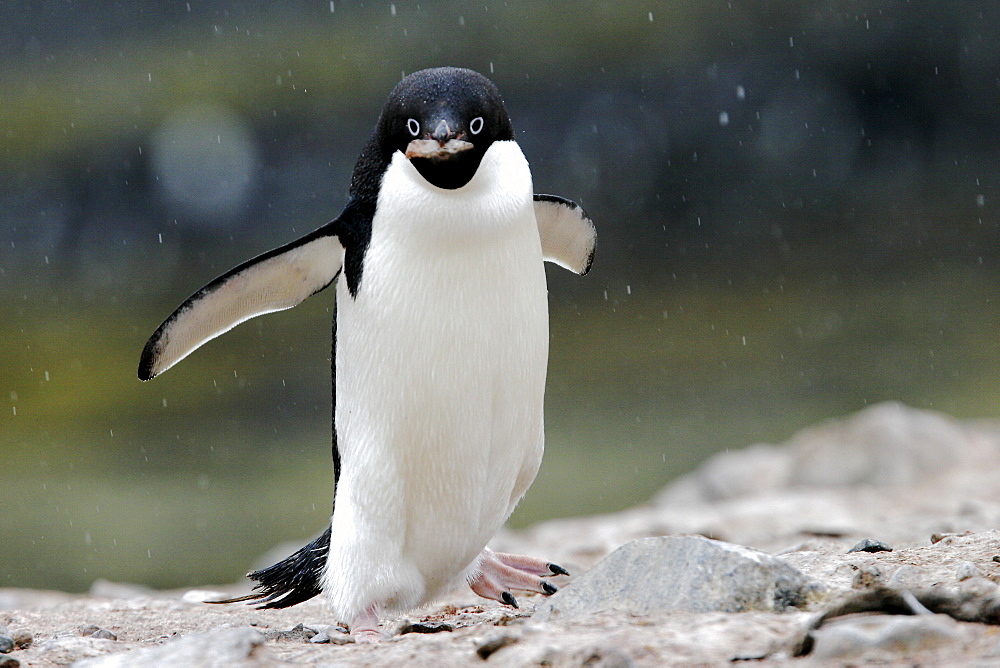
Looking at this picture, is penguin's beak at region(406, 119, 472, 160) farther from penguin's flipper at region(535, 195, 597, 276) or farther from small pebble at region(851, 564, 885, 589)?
small pebble at region(851, 564, 885, 589)

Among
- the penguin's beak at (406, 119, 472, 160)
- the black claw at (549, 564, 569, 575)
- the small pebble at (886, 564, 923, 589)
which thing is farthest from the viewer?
the black claw at (549, 564, 569, 575)

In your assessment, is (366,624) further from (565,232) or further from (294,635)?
(565,232)

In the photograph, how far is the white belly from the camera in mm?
2539

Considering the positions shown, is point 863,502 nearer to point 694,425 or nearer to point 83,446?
point 694,425

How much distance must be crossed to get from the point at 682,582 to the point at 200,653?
941mm

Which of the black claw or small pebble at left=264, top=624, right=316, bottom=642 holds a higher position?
the black claw

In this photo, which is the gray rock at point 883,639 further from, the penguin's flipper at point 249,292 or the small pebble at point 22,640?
the small pebble at point 22,640

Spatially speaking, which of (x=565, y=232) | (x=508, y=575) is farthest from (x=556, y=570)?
(x=565, y=232)

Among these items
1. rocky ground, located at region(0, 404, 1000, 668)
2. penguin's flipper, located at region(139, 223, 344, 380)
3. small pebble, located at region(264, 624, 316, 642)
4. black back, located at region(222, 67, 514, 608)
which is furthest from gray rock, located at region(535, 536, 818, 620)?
penguin's flipper, located at region(139, 223, 344, 380)

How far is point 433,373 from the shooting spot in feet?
8.42

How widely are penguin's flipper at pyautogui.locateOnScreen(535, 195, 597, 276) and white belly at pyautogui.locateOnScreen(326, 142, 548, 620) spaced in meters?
0.41

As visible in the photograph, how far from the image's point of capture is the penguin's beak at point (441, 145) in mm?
2359

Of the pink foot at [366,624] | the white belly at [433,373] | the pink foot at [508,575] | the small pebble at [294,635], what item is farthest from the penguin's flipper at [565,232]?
the small pebble at [294,635]

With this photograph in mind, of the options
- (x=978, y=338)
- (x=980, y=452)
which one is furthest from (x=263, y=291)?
(x=978, y=338)
